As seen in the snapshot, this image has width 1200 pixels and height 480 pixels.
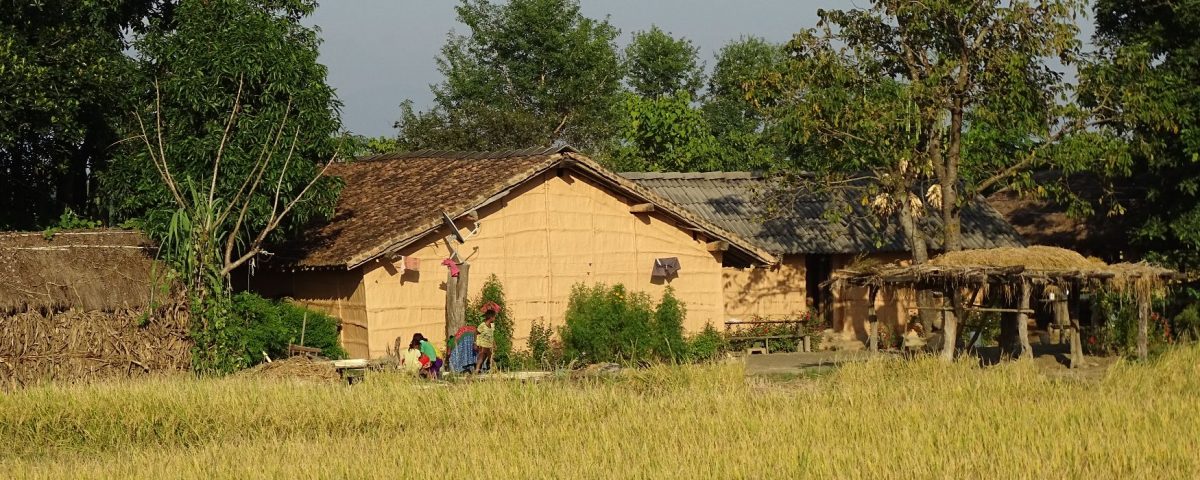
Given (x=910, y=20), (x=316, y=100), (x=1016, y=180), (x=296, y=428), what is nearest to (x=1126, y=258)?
(x=1016, y=180)

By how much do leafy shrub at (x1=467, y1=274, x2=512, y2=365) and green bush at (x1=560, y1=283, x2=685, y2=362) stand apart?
1.00 meters

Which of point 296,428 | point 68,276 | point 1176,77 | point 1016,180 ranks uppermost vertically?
point 1176,77

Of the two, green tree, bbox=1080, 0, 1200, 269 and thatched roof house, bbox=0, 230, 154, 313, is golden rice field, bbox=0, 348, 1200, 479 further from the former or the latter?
green tree, bbox=1080, 0, 1200, 269

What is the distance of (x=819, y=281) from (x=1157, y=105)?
23.8 feet

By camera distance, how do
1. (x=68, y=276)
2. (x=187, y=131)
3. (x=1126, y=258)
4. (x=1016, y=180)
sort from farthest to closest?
1. (x=1126, y=258)
2. (x=1016, y=180)
3. (x=187, y=131)
4. (x=68, y=276)

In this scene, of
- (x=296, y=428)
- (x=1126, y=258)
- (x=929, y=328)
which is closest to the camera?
(x=296, y=428)

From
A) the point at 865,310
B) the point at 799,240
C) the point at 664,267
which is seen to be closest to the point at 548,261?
the point at 664,267

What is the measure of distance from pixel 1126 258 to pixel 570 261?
40.7 feet

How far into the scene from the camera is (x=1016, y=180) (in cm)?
2222

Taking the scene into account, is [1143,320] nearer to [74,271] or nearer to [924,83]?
[924,83]

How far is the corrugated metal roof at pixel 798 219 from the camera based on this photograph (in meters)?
25.9

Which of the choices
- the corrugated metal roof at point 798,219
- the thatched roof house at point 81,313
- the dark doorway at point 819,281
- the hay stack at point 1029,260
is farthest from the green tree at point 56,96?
the hay stack at point 1029,260

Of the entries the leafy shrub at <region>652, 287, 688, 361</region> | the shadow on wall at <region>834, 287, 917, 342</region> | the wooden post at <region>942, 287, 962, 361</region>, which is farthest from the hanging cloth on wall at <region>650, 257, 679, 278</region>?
the wooden post at <region>942, 287, 962, 361</region>

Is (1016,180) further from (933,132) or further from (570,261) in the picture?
(570,261)
